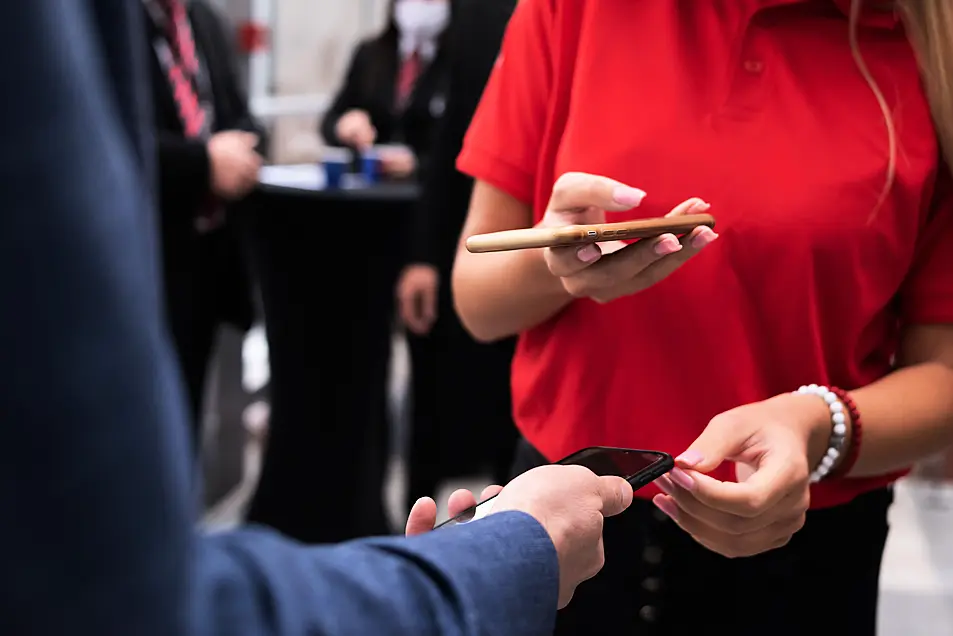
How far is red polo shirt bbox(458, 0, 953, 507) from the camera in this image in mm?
825

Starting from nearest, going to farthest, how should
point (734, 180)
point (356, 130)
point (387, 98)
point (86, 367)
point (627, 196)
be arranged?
Answer: point (86, 367)
point (627, 196)
point (734, 180)
point (356, 130)
point (387, 98)

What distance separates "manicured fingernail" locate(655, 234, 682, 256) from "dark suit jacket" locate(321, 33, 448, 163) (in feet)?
7.04

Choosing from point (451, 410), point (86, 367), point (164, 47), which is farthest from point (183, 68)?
point (86, 367)

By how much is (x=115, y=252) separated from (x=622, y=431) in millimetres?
597

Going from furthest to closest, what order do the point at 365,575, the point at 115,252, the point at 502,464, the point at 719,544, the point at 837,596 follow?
the point at 502,464 < the point at 837,596 < the point at 719,544 < the point at 365,575 < the point at 115,252

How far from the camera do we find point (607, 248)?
0.76 metres

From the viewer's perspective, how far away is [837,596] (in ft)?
3.12

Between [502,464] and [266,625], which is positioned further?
[502,464]

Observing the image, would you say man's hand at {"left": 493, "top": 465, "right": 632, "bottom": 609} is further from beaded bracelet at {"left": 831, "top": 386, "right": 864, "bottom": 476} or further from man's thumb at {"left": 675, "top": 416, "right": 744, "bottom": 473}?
beaded bracelet at {"left": 831, "top": 386, "right": 864, "bottom": 476}

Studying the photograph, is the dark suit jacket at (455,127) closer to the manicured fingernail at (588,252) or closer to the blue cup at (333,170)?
the blue cup at (333,170)

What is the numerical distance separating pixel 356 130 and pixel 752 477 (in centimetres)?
222

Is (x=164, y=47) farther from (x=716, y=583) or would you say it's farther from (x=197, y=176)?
(x=716, y=583)

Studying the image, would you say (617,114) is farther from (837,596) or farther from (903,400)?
(837,596)

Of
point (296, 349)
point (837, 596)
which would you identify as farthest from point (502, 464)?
point (837, 596)
